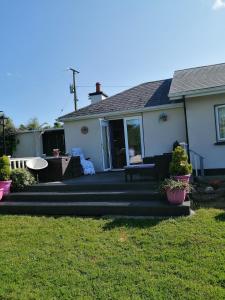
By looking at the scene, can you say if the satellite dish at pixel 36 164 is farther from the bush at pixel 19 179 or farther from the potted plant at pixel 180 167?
the potted plant at pixel 180 167

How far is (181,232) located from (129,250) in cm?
105

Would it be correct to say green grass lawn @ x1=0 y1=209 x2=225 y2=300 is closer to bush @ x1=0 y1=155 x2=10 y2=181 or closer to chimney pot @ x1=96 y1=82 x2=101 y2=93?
bush @ x1=0 y1=155 x2=10 y2=181

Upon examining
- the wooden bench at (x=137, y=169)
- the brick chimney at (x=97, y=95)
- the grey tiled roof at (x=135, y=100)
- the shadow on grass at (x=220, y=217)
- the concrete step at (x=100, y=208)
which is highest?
the brick chimney at (x=97, y=95)

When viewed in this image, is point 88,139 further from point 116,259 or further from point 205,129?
point 116,259

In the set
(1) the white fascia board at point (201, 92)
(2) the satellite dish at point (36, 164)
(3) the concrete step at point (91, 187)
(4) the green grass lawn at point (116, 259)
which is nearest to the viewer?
(4) the green grass lawn at point (116, 259)

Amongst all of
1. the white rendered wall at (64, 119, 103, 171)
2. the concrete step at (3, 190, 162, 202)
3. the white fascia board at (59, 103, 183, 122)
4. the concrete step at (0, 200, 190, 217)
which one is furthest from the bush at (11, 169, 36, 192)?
the white fascia board at (59, 103, 183, 122)

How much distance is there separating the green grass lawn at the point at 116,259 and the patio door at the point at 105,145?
604cm

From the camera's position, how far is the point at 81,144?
12.6 m

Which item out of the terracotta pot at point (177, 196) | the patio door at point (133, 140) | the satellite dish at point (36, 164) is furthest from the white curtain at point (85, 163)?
the terracotta pot at point (177, 196)

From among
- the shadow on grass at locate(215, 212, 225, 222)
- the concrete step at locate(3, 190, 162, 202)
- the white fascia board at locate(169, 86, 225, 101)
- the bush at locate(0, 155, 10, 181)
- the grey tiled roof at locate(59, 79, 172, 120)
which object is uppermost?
the grey tiled roof at locate(59, 79, 172, 120)

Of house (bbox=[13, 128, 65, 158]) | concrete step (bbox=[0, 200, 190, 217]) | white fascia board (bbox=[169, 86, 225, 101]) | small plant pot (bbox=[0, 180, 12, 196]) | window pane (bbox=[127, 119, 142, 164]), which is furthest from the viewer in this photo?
house (bbox=[13, 128, 65, 158])

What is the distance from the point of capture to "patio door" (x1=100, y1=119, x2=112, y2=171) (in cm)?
1227

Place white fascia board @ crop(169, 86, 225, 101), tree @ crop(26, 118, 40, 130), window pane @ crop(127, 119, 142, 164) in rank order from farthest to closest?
1. tree @ crop(26, 118, 40, 130)
2. window pane @ crop(127, 119, 142, 164)
3. white fascia board @ crop(169, 86, 225, 101)

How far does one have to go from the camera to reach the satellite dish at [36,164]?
9.61 metres
